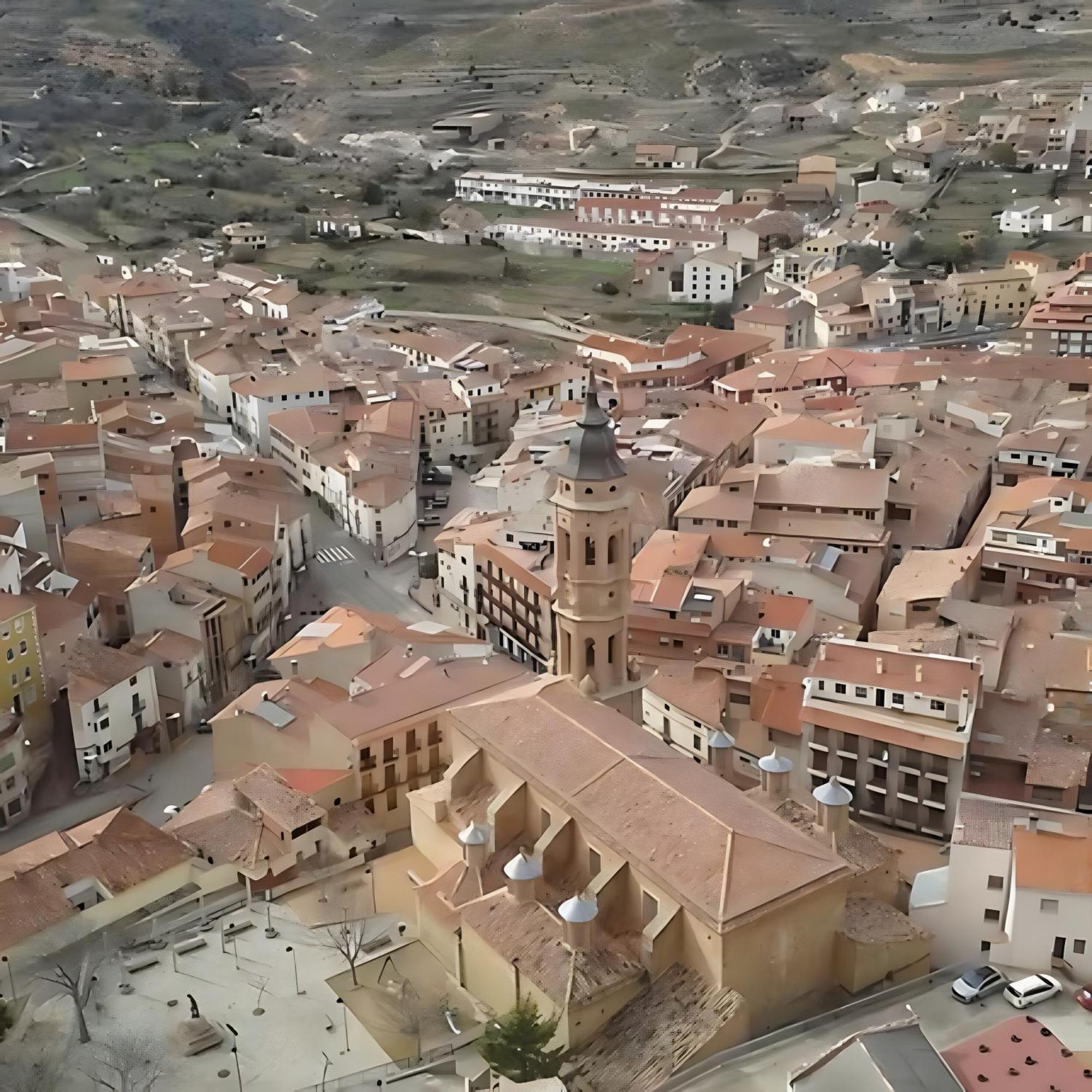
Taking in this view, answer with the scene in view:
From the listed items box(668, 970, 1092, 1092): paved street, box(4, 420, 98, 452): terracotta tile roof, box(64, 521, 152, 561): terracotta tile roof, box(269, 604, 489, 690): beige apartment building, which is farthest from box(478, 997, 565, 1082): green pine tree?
box(4, 420, 98, 452): terracotta tile roof

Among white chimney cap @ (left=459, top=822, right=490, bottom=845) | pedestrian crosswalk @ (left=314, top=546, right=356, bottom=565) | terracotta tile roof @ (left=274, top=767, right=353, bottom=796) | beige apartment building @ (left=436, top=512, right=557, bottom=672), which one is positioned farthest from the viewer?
pedestrian crosswalk @ (left=314, top=546, right=356, bottom=565)

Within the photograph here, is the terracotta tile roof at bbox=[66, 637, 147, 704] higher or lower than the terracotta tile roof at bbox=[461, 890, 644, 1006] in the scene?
lower

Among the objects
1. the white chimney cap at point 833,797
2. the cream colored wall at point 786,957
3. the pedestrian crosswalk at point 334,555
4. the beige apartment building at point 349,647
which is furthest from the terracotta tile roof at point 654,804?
the pedestrian crosswalk at point 334,555

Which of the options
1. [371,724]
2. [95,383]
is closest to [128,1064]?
[371,724]

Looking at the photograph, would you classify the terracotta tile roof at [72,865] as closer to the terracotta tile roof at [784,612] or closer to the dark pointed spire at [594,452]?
the dark pointed spire at [594,452]

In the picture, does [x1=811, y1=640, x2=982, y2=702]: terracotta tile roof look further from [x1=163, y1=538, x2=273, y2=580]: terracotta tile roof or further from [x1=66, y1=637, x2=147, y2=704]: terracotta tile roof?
[x1=163, y1=538, x2=273, y2=580]: terracotta tile roof

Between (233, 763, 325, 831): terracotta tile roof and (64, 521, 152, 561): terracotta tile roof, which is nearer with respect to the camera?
(233, 763, 325, 831): terracotta tile roof

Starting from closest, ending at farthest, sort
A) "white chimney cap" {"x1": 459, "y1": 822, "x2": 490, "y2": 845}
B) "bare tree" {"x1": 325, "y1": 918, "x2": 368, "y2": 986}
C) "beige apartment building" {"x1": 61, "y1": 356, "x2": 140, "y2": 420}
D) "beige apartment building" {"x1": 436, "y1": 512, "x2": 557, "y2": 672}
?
1. "bare tree" {"x1": 325, "y1": 918, "x2": 368, "y2": 986}
2. "white chimney cap" {"x1": 459, "y1": 822, "x2": 490, "y2": 845}
3. "beige apartment building" {"x1": 436, "y1": 512, "x2": 557, "y2": 672}
4. "beige apartment building" {"x1": 61, "y1": 356, "x2": 140, "y2": 420}
